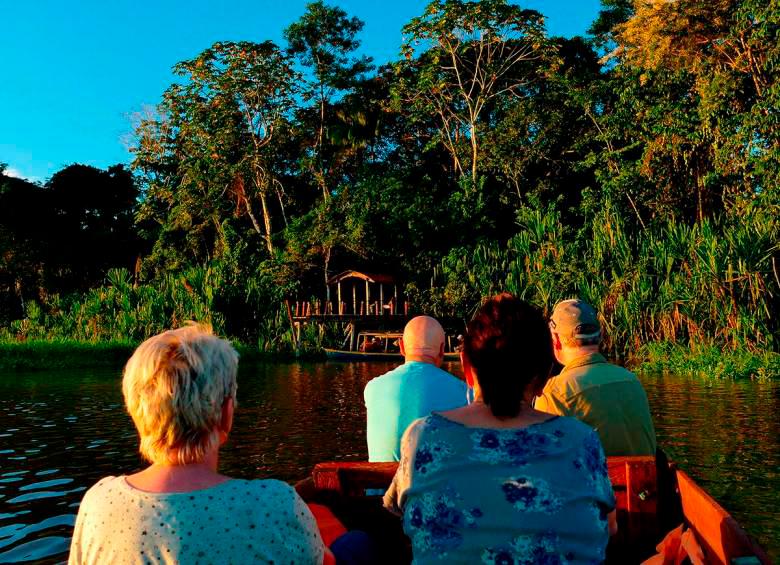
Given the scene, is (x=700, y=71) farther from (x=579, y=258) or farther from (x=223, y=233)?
(x=223, y=233)

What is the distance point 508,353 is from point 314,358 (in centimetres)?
2672

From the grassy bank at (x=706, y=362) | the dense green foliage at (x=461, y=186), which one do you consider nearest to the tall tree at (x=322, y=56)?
the dense green foliage at (x=461, y=186)

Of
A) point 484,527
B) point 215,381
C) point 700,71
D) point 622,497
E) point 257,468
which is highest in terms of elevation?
point 700,71

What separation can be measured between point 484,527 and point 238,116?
3381 cm

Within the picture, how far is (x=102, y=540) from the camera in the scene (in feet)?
6.82

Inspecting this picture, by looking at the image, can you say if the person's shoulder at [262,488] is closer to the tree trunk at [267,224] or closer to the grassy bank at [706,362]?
the grassy bank at [706,362]

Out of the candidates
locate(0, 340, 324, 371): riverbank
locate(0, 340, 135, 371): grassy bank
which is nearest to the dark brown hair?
locate(0, 340, 324, 371): riverbank

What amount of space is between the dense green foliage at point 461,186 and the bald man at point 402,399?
15.9 m

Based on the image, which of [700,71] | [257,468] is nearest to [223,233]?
[700,71]

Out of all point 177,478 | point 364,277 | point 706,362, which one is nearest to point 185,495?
point 177,478

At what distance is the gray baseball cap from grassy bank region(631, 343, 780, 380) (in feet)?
47.4

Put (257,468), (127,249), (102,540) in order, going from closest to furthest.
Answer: (102,540) < (257,468) < (127,249)

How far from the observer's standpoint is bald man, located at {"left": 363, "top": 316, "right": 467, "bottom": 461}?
3.97 m

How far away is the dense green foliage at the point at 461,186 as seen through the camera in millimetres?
20953
